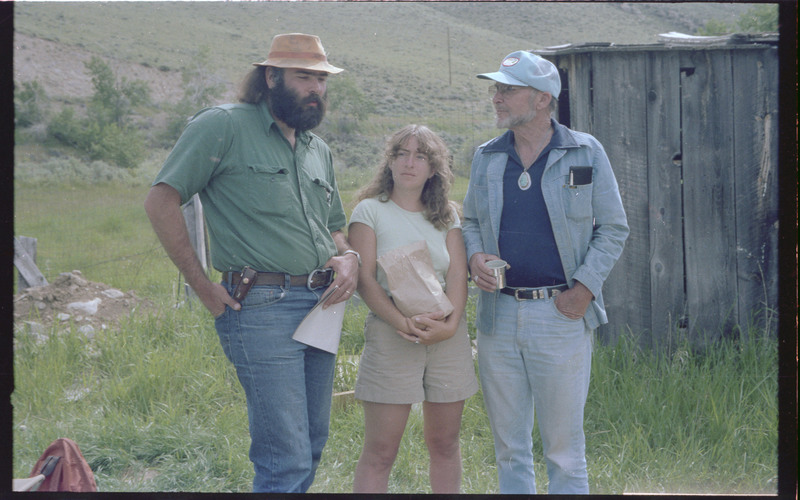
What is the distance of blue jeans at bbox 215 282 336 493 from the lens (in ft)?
7.68

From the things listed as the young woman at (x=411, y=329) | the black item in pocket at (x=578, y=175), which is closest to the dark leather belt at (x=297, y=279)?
the young woman at (x=411, y=329)

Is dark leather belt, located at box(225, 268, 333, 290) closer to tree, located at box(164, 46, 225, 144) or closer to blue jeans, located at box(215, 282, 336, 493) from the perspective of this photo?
blue jeans, located at box(215, 282, 336, 493)

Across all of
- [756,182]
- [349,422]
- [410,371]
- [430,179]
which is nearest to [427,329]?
[410,371]

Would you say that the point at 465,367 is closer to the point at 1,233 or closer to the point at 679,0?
the point at 679,0

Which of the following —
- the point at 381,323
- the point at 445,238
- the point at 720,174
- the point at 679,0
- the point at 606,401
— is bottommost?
the point at 606,401

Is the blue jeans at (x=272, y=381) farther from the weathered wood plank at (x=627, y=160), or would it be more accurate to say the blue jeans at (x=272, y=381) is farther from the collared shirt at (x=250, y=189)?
the weathered wood plank at (x=627, y=160)

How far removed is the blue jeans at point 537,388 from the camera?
248 cm

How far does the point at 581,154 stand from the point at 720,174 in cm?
189

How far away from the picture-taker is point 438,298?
248cm

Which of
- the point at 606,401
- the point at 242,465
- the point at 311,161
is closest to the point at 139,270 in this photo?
the point at 242,465

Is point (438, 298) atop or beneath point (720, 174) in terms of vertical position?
beneath

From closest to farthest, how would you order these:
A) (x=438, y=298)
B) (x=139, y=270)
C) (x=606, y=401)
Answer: (x=438, y=298), (x=606, y=401), (x=139, y=270)

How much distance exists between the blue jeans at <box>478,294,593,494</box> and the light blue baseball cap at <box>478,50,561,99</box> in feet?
2.86

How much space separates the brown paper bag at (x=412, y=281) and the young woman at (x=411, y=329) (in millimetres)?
43
